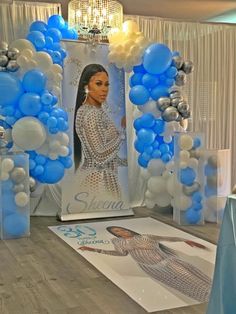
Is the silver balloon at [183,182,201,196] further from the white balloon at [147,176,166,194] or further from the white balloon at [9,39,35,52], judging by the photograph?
the white balloon at [9,39,35,52]

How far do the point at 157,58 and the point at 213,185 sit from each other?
1574 millimetres

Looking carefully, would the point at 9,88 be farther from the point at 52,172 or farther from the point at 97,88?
the point at 97,88

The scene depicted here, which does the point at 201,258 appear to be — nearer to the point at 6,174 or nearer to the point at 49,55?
the point at 6,174

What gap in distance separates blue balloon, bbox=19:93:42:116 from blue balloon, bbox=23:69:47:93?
2.5 inches

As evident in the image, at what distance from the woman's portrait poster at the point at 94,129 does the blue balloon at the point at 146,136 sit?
0.36 metres

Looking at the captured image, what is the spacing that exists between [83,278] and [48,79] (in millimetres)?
2372

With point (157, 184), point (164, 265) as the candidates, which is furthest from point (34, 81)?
point (164, 265)

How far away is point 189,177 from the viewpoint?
500 cm

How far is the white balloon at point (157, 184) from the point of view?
5.43 meters

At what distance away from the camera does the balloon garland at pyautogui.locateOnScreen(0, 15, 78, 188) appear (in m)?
4.54

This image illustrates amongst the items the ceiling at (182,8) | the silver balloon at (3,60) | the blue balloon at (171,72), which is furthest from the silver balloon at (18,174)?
the ceiling at (182,8)

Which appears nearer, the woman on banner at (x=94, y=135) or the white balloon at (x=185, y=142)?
the white balloon at (x=185, y=142)

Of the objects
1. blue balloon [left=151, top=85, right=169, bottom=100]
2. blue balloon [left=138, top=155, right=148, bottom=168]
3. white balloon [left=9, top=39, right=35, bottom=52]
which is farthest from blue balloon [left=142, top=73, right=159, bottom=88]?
white balloon [left=9, top=39, right=35, bottom=52]

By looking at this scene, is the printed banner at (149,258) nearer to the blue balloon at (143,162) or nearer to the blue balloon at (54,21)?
the blue balloon at (143,162)
